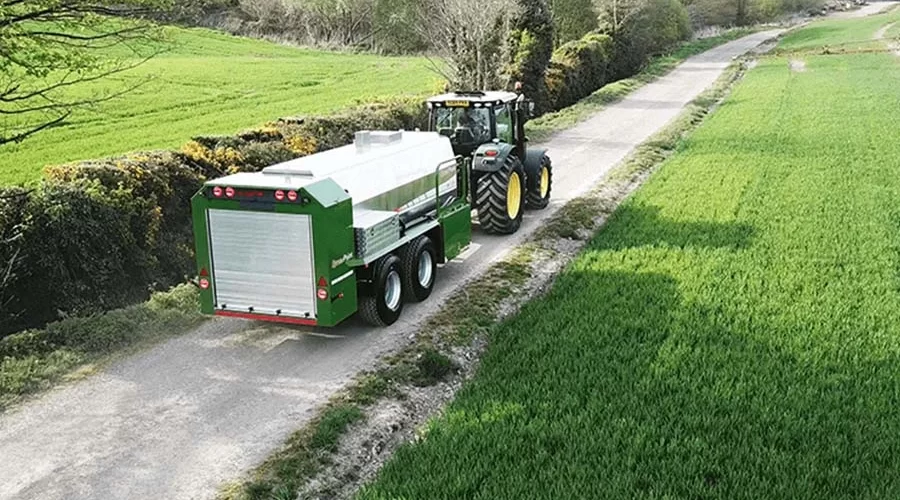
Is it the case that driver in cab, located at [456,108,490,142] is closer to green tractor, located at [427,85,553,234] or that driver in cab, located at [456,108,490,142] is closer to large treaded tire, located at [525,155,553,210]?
green tractor, located at [427,85,553,234]

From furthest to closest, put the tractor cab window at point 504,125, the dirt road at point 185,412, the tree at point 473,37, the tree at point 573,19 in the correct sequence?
the tree at point 573,19, the tree at point 473,37, the tractor cab window at point 504,125, the dirt road at point 185,412

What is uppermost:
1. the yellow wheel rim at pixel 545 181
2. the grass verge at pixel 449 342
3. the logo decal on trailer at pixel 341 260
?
the logo decal on trailer at pixel 341 260

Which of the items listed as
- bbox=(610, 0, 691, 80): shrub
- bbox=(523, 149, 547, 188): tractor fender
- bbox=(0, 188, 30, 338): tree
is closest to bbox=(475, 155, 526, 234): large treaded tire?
bbox=(523, 149, 547, 188): tractor fender

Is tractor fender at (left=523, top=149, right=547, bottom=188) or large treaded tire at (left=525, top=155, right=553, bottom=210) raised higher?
tractor fender at (left=523, top=149, right=547, bottom=188)

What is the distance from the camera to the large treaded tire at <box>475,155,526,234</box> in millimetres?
14953

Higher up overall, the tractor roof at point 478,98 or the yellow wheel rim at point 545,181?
the tractor roof at point 478,98

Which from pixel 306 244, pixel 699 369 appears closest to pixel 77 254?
pixel 306 244

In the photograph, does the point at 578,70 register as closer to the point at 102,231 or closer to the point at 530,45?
the point at 530,45

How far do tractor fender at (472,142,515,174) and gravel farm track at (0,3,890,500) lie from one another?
2.75 meters

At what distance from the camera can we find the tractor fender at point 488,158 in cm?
1500

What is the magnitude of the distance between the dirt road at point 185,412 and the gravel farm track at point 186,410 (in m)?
0.01

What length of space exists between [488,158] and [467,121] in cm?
106

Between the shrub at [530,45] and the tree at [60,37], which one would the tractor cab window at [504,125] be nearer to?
the tree at [60,37]

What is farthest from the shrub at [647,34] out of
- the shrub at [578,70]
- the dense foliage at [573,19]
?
the shrub at [578,70]
